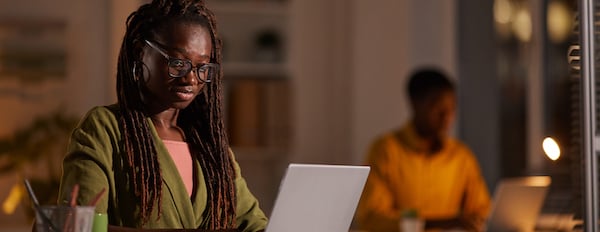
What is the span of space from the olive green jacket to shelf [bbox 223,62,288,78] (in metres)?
Result: 3.64

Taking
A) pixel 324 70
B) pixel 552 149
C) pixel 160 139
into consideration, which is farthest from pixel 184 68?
pixel 324 70

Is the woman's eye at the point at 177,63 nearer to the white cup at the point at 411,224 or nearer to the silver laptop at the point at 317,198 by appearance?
the silver laptop at the point at 317,198

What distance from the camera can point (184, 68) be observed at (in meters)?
2.02

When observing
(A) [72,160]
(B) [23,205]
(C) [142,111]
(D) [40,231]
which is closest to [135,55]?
(C) [142,111]

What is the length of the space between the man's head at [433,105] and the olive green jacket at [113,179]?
2625 mm

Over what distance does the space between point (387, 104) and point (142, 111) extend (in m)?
3.75

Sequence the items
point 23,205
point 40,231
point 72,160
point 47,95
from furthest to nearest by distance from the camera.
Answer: point 47,95
point 23,205
point 72,160
point 40,231

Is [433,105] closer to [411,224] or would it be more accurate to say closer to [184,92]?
[411,224]

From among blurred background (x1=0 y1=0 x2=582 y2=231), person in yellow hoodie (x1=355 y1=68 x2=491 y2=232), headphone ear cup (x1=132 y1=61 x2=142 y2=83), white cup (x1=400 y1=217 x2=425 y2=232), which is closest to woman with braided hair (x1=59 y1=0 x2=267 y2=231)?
headphone ear cup (x1=132 y1=61 x2=142 y2=83)

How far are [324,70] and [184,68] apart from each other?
392 centimetres

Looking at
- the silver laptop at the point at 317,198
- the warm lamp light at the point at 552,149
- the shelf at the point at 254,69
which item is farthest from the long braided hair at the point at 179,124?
the shelf at the point at 254,69

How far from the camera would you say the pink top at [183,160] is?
2.08 metres

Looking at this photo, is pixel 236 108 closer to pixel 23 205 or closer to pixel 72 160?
pixel 23 205

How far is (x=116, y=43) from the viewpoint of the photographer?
5.55 metres
